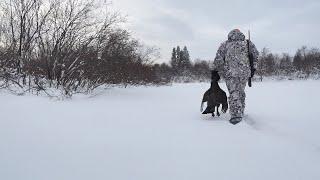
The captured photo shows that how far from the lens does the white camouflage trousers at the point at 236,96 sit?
22.4 ft

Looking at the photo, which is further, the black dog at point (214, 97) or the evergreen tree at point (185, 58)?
the evergreen tree at point (185, 58)

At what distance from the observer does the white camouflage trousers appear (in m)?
6.82

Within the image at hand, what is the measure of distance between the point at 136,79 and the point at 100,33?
128 inches

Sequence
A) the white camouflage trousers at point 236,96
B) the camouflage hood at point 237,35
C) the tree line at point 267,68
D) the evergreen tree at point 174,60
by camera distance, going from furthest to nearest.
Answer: the evergreen tree at point 174,60
the tree line at point 267,68
the camouflage hood at point 237,35
the white camouflage trousers at point 236,96

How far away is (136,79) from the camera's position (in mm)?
16312

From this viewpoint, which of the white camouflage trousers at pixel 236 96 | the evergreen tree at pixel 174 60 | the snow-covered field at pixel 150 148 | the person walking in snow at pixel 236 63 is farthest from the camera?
the evergreen tree at pixel 174 60

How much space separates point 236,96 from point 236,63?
0.65m

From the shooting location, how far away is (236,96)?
6965mm

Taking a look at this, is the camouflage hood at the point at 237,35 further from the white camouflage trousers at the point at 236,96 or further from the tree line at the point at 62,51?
the tree line at the point at 62,51

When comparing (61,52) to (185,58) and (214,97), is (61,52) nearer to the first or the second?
(214,97)

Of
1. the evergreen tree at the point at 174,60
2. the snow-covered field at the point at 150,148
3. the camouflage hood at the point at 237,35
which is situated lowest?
the snow-covered field at the point at 150,148

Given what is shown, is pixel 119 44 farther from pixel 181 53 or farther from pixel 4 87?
pixel 181 53

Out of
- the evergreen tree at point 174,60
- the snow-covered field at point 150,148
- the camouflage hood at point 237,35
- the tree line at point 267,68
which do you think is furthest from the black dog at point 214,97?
the evergreen tree at point 174,60

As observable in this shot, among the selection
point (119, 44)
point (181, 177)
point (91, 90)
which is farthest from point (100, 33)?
point (181, 177)
